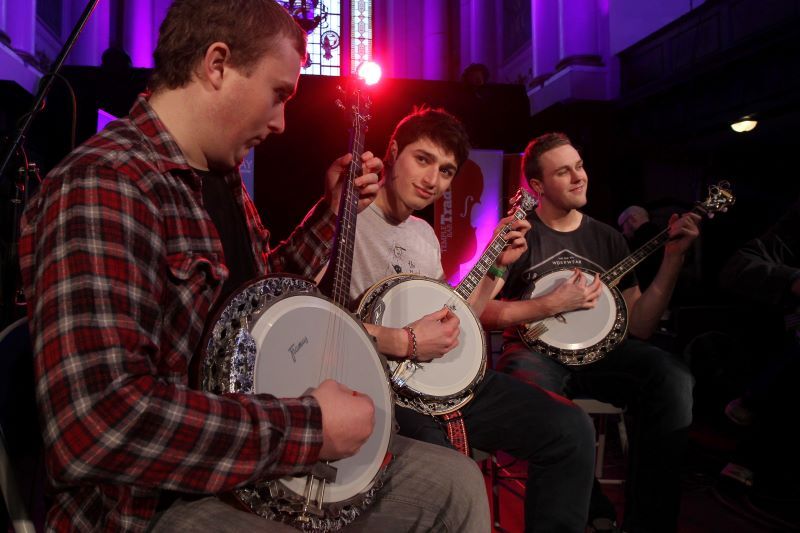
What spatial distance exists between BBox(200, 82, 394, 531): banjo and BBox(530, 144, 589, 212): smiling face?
192cm

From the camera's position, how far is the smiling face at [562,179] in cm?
309

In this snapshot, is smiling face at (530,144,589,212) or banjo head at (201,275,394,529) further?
smiling face at (530,144,589,212)

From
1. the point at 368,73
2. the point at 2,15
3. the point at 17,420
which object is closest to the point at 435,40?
the point at 2,15

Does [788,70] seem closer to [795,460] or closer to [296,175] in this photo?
[795,460]

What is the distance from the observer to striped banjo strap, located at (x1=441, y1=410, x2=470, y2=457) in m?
2.16

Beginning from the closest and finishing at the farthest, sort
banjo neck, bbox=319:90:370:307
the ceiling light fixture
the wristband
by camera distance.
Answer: banjo neck, bbox=319:90:370:307 < the wristband < the ceiling light fixture

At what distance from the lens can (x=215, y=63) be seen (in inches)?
49.0

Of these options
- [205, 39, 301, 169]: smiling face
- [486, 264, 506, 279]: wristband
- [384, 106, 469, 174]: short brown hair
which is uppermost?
[384, 106, 469, 174]: short brown hair

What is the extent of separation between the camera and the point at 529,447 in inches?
87.8

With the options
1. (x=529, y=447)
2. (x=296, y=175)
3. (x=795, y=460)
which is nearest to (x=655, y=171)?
(x=296, y=175)

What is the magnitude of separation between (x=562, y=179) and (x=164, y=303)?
2442 mm

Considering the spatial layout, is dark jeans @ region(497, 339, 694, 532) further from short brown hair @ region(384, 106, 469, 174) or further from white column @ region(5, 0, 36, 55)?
white column @ region(5, 0, 36, 55)
